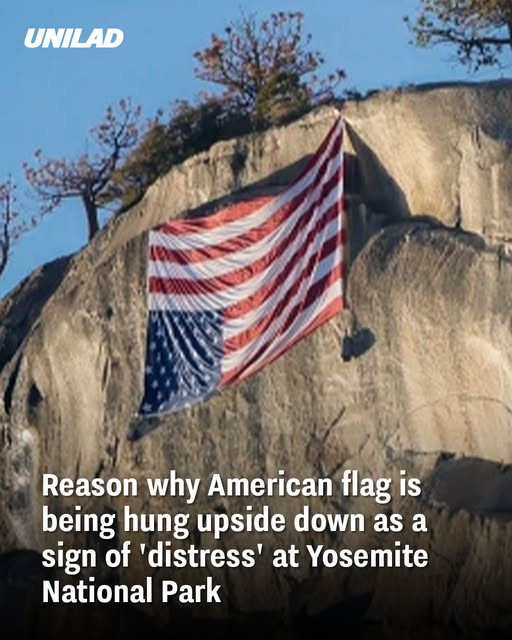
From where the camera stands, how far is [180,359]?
54969mm

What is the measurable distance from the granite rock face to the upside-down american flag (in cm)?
39

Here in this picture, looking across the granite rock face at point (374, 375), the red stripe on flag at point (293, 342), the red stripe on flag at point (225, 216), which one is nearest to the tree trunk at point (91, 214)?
the granite rock face at point (374, 375)

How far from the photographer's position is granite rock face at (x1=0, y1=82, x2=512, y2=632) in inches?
1964

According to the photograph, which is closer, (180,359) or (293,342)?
(293,342)

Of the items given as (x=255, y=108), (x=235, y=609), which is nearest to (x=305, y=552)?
(x=235, y=609)

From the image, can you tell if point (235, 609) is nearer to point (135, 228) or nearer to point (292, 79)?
point (135, 228)

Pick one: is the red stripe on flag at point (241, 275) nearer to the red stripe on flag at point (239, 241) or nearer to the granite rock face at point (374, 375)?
the red stripe on flag at point (239, 241)

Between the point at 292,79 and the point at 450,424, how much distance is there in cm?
1690

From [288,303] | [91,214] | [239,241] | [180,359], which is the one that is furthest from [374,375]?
[91,214]

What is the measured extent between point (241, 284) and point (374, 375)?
348 centimetres

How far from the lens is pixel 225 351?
54.2 metres

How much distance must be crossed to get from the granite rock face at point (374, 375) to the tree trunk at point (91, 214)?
312 inches

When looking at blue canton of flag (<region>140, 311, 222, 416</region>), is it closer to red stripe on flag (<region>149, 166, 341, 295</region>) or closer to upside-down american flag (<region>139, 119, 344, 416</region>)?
upside-down american flag (<region>139, 119, 344, 416</region>)

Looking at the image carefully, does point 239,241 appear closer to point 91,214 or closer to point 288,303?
point 288,303
